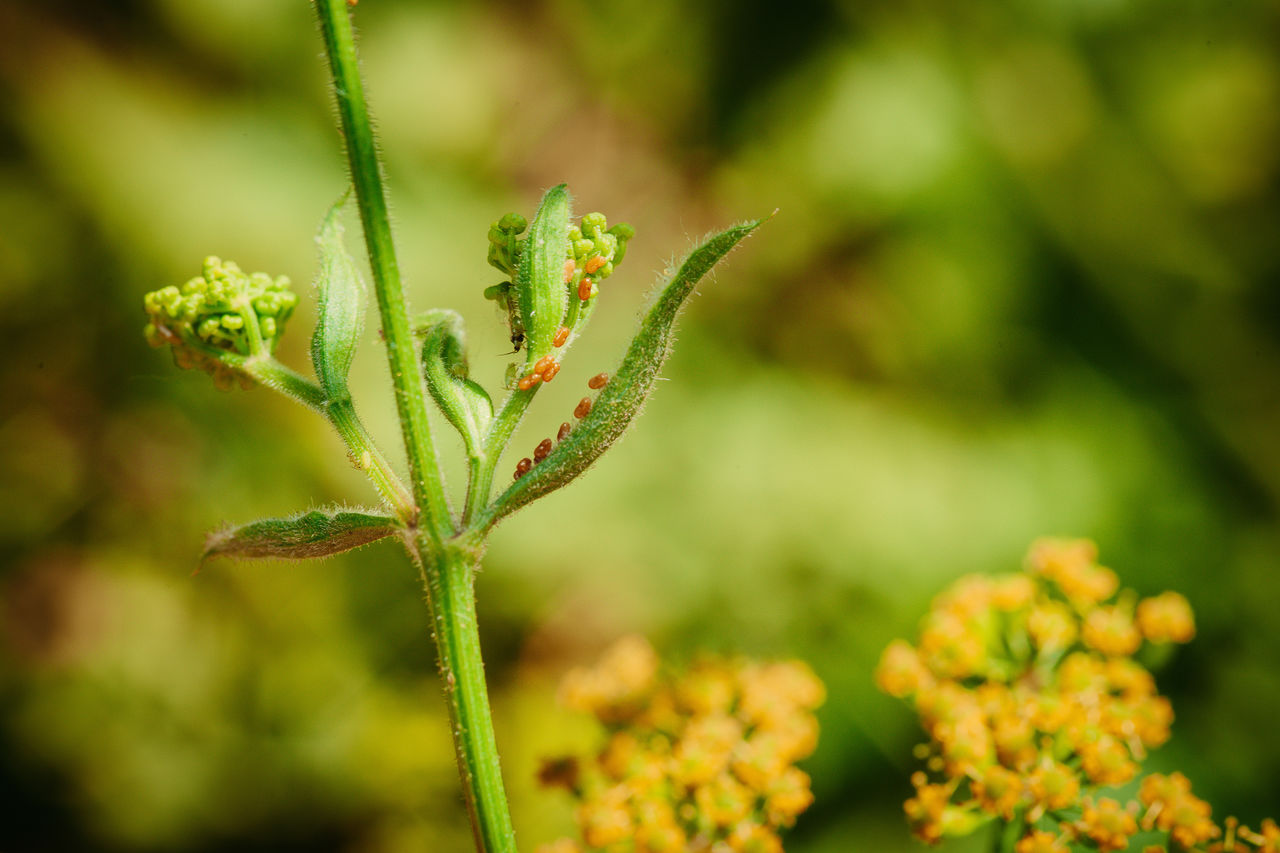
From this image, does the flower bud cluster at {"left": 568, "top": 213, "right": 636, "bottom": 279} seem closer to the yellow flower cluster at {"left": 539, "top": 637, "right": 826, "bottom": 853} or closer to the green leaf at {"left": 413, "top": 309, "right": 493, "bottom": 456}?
the green leaf at {"left": 413, "top": 309, "right": 493, "bottom": 456}

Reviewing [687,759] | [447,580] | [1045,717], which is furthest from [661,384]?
[447,580]

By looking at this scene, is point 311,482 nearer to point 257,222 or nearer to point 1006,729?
point 257,222

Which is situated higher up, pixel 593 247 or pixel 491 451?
pixel 593 247

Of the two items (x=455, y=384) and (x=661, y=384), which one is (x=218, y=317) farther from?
(x=661, y=384)

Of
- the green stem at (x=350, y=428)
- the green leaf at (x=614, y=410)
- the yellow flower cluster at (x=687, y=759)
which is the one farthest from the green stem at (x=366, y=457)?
the yellow flower cluster at (x=687, y=759)

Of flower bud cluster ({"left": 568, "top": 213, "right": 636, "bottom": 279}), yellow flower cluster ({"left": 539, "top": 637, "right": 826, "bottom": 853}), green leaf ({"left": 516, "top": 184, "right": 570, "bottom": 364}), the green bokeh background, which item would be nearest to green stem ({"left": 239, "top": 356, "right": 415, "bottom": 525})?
green leaf ({"left": 516, "top": 184, "right": 570, "bottom": 364})
